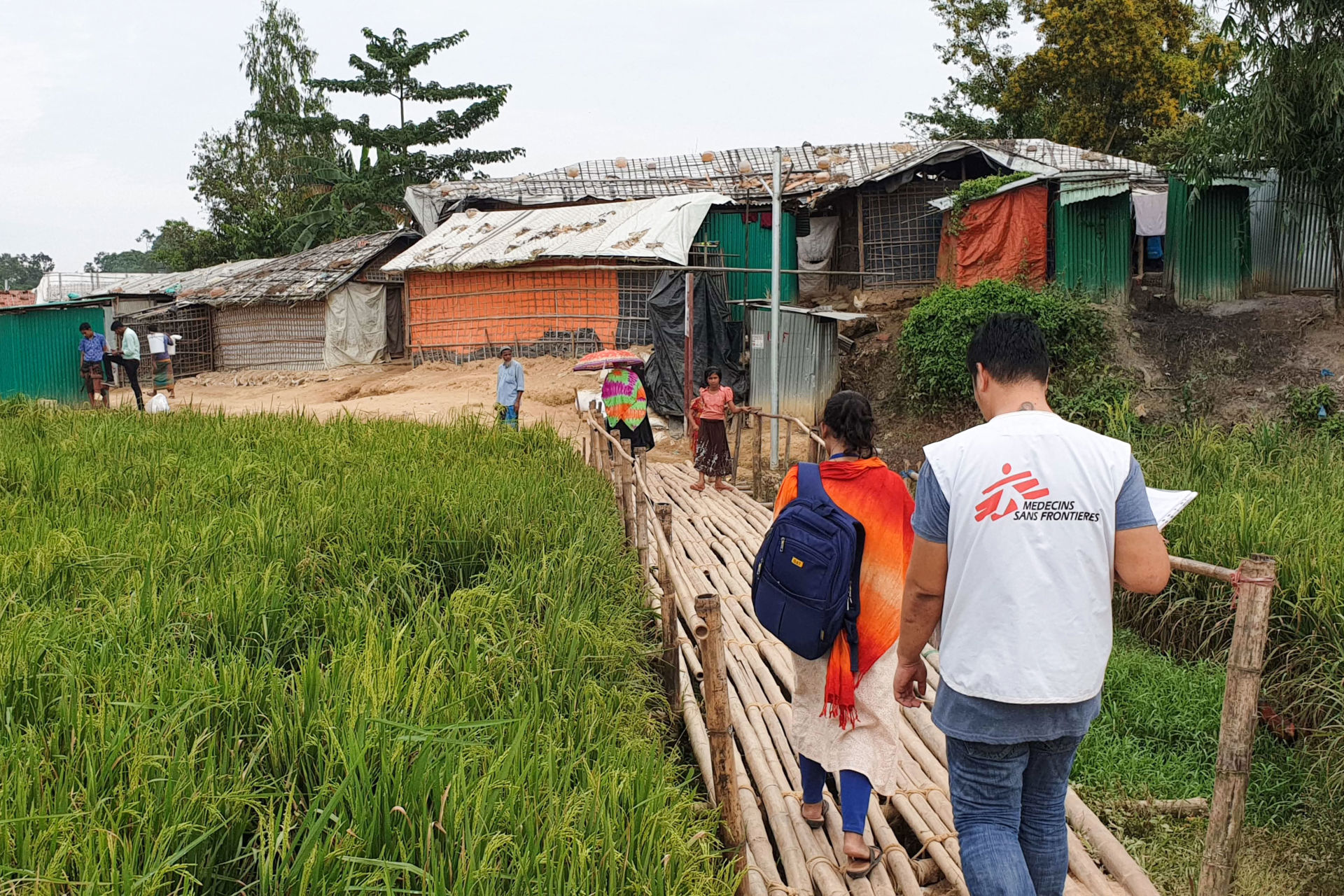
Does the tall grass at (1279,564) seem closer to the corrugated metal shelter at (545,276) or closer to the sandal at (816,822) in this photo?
the sandal at (816,822)

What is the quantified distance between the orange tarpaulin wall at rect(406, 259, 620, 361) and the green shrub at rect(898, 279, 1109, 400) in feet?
19.3

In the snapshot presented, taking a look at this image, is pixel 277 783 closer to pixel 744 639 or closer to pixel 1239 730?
pixel 1239 730

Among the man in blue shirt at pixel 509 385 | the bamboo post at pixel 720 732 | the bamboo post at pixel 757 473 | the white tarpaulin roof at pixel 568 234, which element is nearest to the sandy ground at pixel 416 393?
the bamboo post at pixel 757 473

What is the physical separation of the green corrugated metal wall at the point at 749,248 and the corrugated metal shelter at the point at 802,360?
2.68 metres

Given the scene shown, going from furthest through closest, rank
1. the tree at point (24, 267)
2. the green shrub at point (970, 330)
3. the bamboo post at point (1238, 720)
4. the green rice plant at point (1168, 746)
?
the tree at point (24, 267) → the green shrub at point (970, 330) → the green rice plant at point (1168, 746) → the bamboo post at point (1238, 720)

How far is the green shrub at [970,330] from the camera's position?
12.6 metres

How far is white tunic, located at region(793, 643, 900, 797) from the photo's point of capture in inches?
120

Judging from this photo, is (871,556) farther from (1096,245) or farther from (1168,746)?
(1096,245)

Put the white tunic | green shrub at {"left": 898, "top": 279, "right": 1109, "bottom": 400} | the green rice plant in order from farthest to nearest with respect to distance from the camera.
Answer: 1. green shrub at {"left": 898, "top": 279, "right": 1109, "bottom": 400}
2. the green rice plant
3. the white tunic

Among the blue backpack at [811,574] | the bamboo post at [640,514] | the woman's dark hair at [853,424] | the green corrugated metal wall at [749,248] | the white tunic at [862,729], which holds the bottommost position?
the white tunic at [862,729]

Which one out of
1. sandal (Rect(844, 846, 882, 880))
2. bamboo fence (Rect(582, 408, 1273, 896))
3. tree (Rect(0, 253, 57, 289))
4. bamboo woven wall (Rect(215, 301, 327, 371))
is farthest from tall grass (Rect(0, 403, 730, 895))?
→ tree (Rect(0, 253, 57, 289))

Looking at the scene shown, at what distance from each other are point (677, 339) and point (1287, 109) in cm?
863

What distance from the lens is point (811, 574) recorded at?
2811 millimetres

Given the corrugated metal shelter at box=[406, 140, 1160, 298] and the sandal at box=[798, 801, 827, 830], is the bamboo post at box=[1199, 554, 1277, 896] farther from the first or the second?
the corrugated metal shelter at box=[406, 140, 1160, 298]
